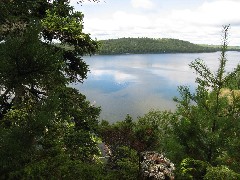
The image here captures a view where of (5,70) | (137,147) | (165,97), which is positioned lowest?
(165,97)

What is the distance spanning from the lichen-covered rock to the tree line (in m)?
1.25

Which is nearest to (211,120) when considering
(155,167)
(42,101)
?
(155,167)

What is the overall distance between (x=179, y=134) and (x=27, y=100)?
8.55 meters

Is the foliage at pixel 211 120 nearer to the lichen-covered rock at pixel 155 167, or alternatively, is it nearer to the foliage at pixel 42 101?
the foliage at pixel 42 101

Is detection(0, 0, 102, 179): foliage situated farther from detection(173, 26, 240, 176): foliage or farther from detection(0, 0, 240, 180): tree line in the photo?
detection(173, 26, 240, 176): foliage

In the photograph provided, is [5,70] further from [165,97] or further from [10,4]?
[165,97]

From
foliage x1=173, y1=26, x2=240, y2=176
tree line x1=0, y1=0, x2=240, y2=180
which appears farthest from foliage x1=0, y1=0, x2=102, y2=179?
foliage x1=173, y1=26, x2=240, y2=176

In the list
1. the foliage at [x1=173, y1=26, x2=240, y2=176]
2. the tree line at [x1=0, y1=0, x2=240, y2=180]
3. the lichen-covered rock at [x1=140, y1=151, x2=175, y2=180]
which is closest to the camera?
the tree line at [x1=0, y1=0, x2=240, y2=180]

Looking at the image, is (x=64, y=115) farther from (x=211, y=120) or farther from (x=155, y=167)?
(x=211, y=120)

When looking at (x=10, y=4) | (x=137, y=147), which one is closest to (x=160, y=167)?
(x=10, y=4)

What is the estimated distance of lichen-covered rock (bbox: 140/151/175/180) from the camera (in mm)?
9384

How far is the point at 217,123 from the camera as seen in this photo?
15.2 meters

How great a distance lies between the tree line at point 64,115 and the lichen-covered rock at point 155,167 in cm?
125

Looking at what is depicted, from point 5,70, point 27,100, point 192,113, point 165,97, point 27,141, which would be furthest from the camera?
point 165,97
